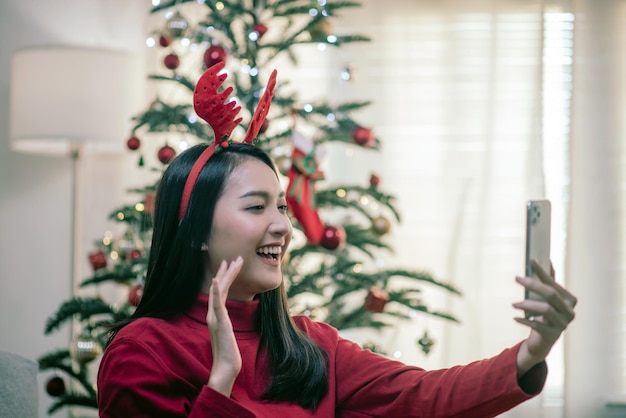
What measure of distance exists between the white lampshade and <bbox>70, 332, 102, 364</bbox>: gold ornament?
71cm

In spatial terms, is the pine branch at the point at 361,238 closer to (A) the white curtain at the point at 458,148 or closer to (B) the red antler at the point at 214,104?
(A) the white curtain at the point at 458,148

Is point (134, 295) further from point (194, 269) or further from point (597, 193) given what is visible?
point (597, 193)

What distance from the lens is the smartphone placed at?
125 centimetres

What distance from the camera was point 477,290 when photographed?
328 cm

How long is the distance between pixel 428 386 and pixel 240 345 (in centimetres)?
33

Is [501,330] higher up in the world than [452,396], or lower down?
lower down

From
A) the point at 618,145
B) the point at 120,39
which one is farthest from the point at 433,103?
the point at 120,39

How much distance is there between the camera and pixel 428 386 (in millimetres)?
1476

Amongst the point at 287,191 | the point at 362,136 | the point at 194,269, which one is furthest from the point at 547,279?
the point at 362,136

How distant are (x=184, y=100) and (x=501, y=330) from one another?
4.94 feet

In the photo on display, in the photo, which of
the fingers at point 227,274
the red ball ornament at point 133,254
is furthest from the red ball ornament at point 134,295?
the fingers at point 227,274

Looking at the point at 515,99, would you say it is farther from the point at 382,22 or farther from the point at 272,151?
the point at 272,151

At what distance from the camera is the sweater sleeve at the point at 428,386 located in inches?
52.7

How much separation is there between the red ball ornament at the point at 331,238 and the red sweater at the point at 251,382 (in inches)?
34.6
